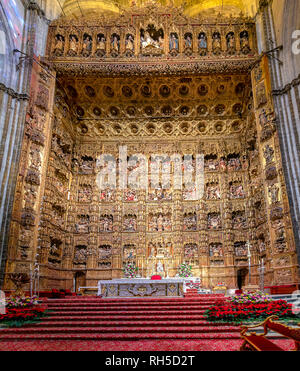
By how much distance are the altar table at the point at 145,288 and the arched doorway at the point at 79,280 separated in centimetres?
805

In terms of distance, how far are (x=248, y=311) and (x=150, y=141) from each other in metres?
16.5

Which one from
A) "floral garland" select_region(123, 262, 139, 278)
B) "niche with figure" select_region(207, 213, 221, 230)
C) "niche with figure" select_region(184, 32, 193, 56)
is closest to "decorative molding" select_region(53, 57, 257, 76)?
"niche with figure" select_region(184, 32, 193, 56)

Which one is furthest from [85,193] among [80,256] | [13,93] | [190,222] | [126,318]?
[126,318]

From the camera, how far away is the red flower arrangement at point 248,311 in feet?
26.3

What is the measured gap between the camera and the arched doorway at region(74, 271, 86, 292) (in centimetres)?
1942

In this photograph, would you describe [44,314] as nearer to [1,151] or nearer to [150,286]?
[150,286]

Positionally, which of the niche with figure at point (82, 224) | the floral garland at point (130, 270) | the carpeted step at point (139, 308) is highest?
the niche with figure at point (82, 224)

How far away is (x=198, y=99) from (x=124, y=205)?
392 inches

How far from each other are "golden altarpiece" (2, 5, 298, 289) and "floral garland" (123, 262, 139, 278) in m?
0.78

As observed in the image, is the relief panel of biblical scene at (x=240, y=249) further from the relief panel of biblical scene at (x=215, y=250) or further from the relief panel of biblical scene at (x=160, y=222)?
the relief panel of biblical scene at (x=160, y=222)

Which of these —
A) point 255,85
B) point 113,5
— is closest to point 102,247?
point 255,85

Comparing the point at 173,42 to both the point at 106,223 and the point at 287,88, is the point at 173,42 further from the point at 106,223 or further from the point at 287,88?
the point at 106,223

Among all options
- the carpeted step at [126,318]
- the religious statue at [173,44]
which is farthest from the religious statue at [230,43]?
the carpeted step at [126,318]

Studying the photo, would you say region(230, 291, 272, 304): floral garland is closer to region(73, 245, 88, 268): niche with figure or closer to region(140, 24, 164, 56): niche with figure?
region(73, 245, 88, 268): niche with figure
